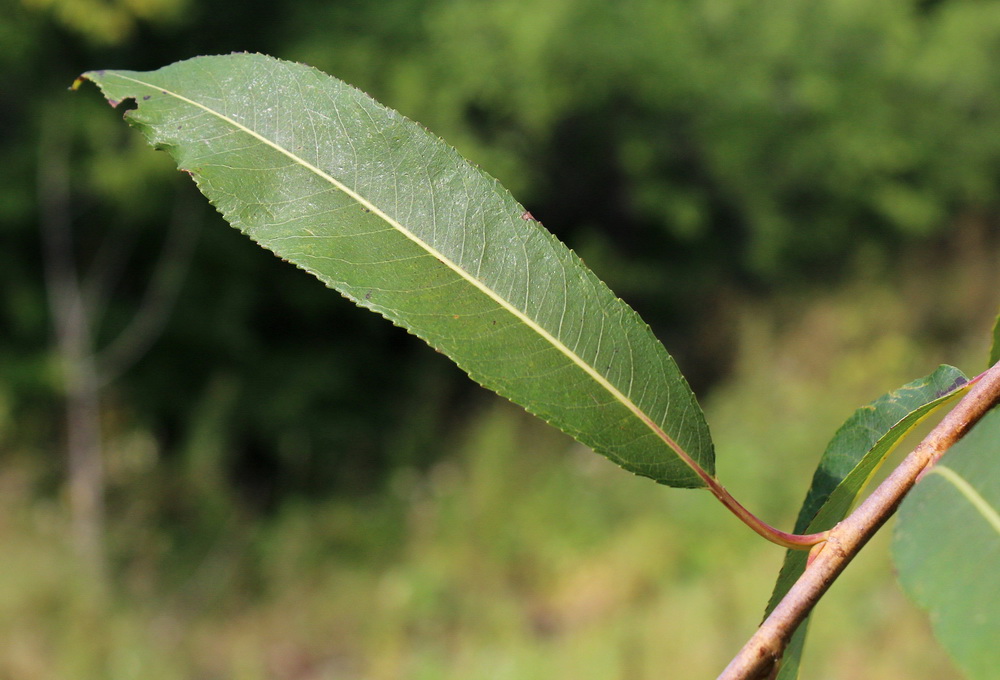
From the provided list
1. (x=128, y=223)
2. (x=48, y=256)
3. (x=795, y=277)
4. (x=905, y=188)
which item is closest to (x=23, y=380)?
(x=48, y=256)

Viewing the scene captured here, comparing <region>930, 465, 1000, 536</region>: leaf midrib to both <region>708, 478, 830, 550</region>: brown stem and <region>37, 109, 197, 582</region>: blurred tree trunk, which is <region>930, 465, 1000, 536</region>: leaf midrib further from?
<region>37, 109, 197, 582</region>: blurred tree trunk

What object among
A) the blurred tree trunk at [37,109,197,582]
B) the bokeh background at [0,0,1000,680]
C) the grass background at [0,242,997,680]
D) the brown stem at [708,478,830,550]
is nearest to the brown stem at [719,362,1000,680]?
the brown stem at [708,478,830,550]

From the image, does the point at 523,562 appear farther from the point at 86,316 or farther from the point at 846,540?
the point at 846,540

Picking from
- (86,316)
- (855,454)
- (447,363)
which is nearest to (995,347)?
(855,454)

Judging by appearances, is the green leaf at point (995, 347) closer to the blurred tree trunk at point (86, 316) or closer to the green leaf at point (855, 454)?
the green leaf at point (855, 454)

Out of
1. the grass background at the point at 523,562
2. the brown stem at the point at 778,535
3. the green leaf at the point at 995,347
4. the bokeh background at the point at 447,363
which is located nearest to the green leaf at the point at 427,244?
the brown stem at the point at 778,535

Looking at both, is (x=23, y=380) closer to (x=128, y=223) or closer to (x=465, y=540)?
(x=128, y=223)

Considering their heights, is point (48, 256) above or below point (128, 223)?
below
